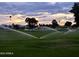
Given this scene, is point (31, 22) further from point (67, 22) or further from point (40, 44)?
point (67, 22)

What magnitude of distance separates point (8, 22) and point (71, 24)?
0.64 metres

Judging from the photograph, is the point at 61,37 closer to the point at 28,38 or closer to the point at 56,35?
the point at 56,35

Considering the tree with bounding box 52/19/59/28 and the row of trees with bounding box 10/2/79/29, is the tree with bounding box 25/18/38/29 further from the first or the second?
the tree with bounding box 52/19/59/28

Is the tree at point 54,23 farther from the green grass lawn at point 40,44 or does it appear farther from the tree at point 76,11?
the tree at point 76,11

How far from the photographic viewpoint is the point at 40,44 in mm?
3918

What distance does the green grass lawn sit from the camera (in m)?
3.89

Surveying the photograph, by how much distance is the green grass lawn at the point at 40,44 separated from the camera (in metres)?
3.89

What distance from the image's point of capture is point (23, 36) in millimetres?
Answer: 3945

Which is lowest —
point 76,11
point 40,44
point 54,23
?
point 40,44

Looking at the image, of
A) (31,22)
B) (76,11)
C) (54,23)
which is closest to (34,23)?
(31,22)

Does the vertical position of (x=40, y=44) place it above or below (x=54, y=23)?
below

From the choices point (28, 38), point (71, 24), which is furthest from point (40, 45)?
point (71, 24)

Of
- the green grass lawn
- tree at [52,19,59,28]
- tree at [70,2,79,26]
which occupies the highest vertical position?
tree at [70,2,79,26]

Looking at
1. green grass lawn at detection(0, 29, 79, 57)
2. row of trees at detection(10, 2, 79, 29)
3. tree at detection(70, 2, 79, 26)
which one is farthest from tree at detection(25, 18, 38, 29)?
tree at detection(70, 2, 79, 26)
